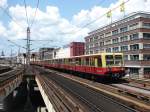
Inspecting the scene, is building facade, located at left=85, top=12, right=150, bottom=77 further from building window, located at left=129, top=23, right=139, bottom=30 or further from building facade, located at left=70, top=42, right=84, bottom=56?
building facade, located at left=70, top=42, right=84, bottom=56

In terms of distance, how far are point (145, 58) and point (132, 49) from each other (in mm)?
4843

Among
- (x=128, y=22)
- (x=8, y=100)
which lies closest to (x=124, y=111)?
(x=8, y=100)

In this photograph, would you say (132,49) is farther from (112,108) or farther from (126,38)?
(112,108)

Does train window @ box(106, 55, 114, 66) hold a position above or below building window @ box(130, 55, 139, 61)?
below

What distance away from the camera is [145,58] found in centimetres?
6619

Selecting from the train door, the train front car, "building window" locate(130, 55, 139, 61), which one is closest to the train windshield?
the train front car

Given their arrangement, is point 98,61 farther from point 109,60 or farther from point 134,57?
point 134,57

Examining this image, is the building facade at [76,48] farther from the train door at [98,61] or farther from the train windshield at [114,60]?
the train windshield at [114,60]

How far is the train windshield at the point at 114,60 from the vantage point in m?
29.0

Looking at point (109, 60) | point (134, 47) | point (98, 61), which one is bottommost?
point (98, 61)

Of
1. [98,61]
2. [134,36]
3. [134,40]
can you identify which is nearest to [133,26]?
[134,36]

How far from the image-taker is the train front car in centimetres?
2845

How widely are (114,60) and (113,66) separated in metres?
0.89

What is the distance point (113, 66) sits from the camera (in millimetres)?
28984
